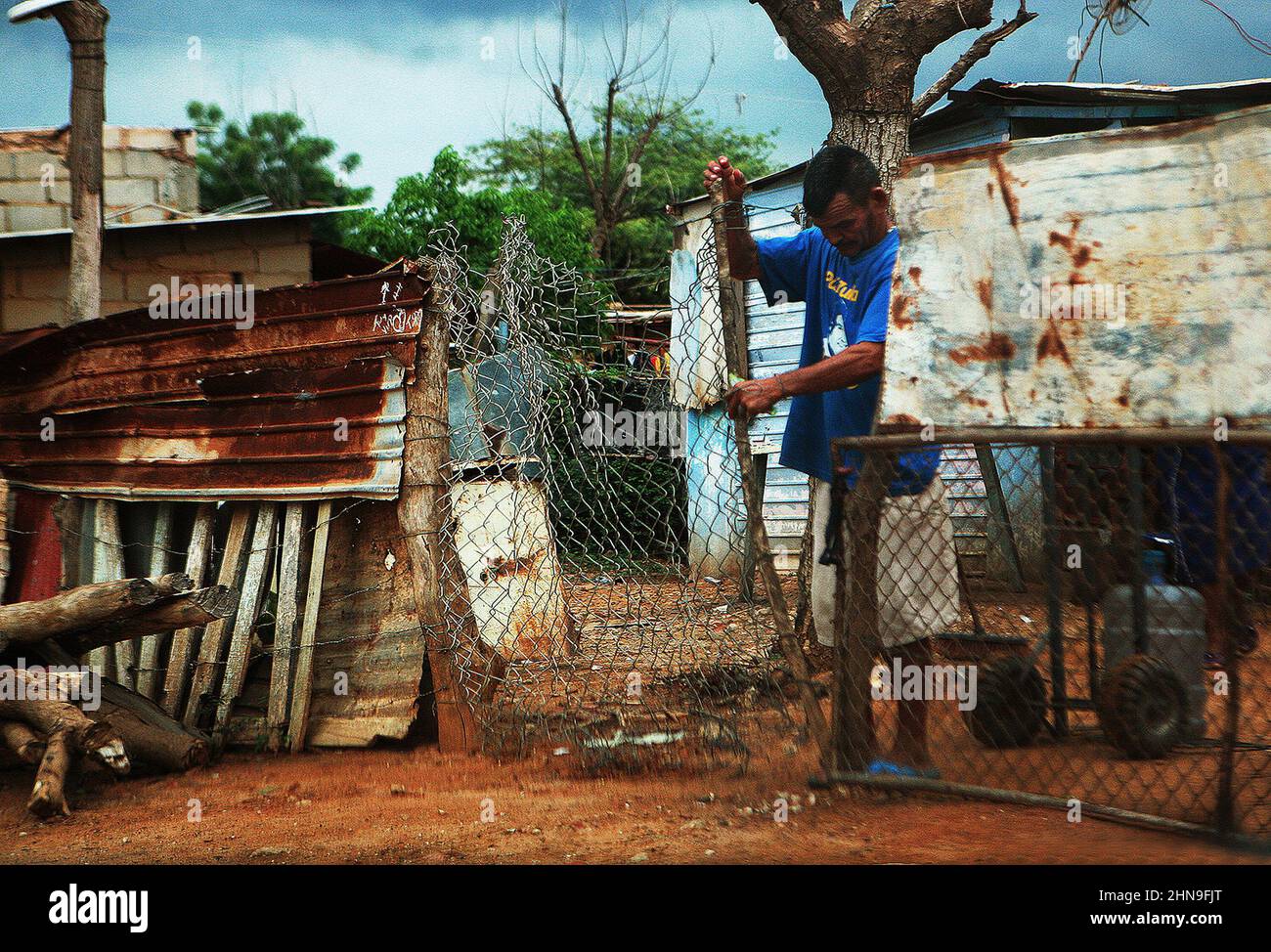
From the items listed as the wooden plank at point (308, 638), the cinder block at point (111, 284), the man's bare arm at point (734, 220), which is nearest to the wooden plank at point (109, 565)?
the wooden plank at point (308, 638)

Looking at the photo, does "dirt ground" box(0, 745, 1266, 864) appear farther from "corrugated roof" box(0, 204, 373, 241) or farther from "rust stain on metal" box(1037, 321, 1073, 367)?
"corrugated roof" box(0, 204, 373, 241)

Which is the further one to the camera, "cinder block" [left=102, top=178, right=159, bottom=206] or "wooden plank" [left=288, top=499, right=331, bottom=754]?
"cinder block" [left=102, top=178, right=159, bottom=206]

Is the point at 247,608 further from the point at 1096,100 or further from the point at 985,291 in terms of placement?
the point at 1096,100

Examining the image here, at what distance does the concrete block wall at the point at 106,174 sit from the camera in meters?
11.0

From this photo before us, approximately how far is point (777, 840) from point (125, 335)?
3.54 m

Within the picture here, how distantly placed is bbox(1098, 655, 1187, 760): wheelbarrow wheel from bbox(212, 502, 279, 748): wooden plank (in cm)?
328

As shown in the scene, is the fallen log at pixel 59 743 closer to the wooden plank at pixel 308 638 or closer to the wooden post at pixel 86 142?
the wooden plank at pixel 308 638

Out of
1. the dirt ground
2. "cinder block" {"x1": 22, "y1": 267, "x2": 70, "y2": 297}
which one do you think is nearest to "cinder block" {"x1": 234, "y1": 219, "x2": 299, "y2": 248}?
"cinder block" {"x1": 22, "y1": 267, "x2": 70, "y2": 297}

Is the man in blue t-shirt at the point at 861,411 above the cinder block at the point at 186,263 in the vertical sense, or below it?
below

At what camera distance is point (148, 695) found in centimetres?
443

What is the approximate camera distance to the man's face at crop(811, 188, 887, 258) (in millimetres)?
3441

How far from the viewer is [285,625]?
430 cm

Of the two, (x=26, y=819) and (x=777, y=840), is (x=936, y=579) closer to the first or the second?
(x=777, y=840)

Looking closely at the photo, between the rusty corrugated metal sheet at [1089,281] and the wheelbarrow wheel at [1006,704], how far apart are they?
1.14 metres
